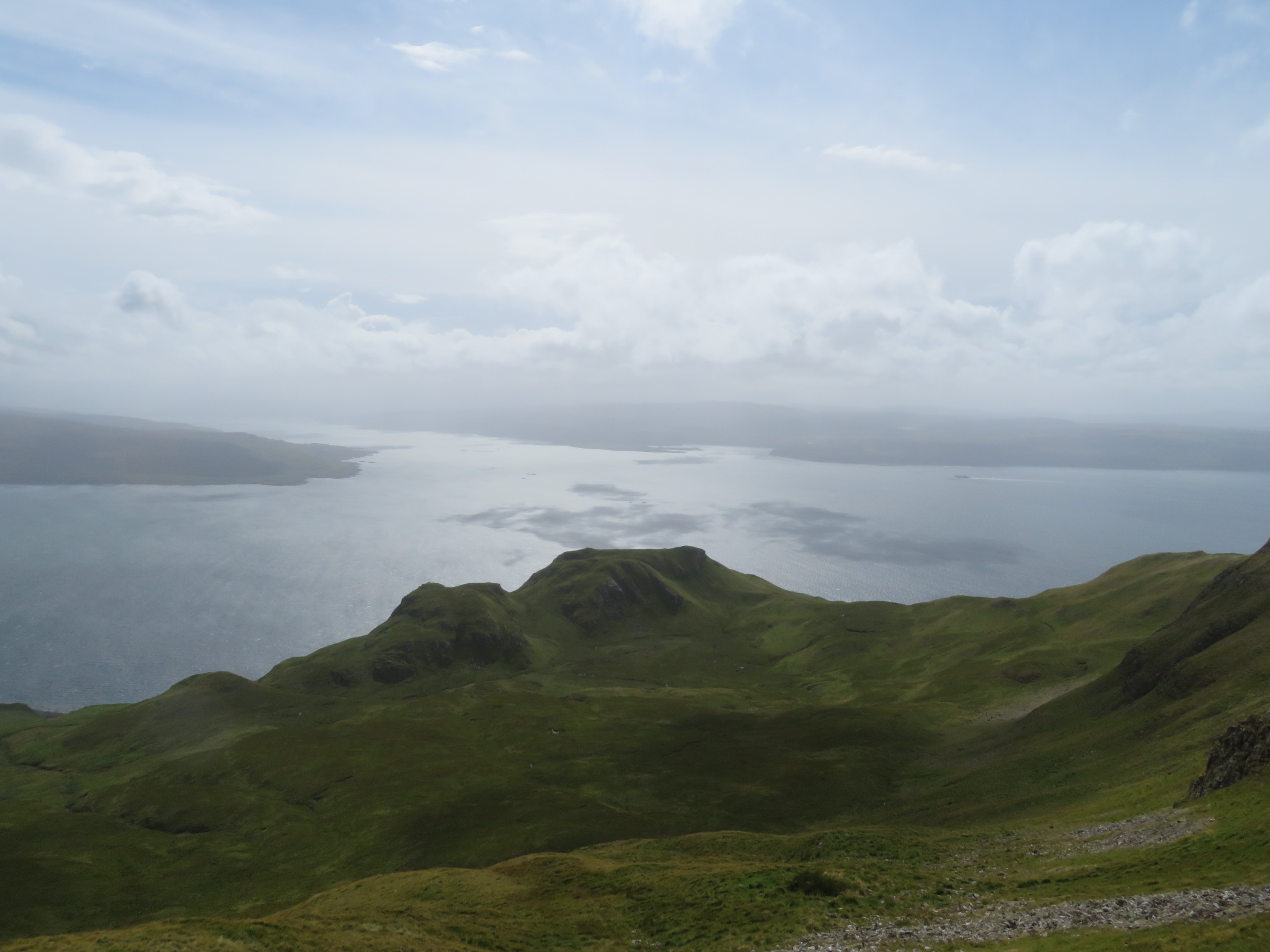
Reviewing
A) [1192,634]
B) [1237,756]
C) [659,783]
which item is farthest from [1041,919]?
[659,783]

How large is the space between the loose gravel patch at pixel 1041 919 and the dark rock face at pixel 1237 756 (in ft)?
50.8

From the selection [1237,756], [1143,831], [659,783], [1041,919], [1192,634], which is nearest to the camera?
[1041,919]

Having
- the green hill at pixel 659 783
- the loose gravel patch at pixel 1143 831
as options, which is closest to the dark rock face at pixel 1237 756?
the green hill at pixel 659 783

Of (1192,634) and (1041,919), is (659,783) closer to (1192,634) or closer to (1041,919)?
(1041,919)

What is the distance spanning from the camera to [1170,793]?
45.2 metres

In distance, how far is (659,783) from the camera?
3553 inches

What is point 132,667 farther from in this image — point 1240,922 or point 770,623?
point 1240,922

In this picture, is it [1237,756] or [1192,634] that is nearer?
[1237,756]

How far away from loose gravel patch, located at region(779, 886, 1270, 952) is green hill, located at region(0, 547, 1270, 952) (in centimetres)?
123

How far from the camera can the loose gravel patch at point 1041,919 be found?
27.9 meters

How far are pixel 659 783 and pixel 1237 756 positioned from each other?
64914mm

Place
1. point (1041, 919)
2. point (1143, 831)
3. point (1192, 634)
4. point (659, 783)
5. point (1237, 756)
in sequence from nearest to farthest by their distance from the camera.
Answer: point (1041, 919) → point (1143, 831) → point (1237, 756) → point (1192, 634) → point (659, 783)

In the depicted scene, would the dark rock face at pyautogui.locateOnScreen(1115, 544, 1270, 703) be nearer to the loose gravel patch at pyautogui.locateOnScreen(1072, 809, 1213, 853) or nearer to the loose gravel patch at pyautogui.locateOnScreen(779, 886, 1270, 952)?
the loose gravel patch at pyautogui.locateOnScreen(1072, 809, 1213, 853)

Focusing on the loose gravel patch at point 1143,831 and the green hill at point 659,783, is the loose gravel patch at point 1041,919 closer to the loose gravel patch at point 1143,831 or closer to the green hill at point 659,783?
the green hill at point 659,783
